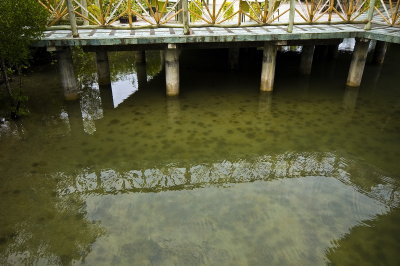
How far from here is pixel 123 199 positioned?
566 centimetres

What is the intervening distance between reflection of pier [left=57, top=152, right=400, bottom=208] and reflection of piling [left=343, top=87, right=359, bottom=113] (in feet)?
9.69

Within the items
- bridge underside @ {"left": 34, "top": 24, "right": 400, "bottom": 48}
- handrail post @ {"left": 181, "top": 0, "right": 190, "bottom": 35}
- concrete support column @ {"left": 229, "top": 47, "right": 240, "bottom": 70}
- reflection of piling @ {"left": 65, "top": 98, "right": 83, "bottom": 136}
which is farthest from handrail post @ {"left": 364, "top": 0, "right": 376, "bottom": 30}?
reflection of piling @ {"left": 65, "top": 98, "right": 83, "bottom": 136}

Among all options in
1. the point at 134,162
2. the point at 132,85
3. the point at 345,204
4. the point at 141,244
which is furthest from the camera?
the point at 132,85

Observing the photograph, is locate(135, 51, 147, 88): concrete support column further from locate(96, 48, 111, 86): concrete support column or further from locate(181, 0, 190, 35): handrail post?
locate(181, 0, 190, 35): handrail post

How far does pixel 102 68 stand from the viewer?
1051 centimetres

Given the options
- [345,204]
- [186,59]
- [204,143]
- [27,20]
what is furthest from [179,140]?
[186,59]

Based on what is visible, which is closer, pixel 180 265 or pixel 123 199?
pixel 180 265

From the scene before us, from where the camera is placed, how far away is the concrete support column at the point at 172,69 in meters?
8.95

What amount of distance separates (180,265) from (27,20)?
21.2 ft

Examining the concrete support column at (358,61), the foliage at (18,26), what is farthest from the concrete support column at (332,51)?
the foliage at (18,26)

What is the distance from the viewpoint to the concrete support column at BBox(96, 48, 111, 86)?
Answer: 33.4 ft

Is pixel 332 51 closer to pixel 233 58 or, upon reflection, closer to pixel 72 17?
pixel 233 58

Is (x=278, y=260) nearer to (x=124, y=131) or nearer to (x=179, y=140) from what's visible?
(x=179, y=140)

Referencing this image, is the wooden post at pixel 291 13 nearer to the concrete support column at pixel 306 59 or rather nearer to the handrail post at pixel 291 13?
the handrail post at pixel 291 13
